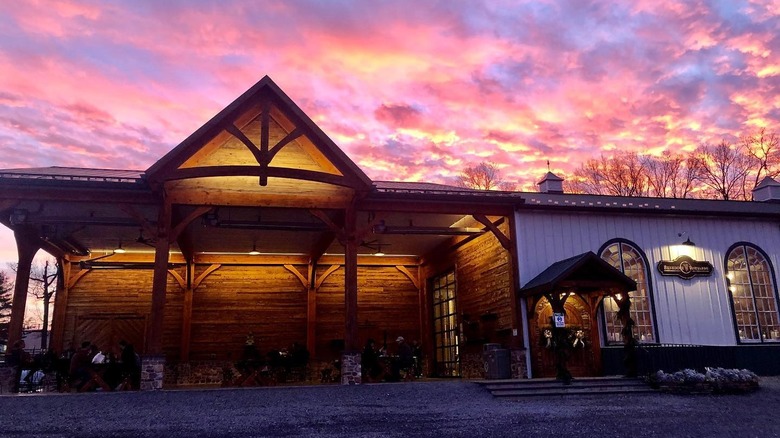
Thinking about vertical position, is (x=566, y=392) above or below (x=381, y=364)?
below

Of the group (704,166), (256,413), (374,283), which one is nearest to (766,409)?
(256,413)

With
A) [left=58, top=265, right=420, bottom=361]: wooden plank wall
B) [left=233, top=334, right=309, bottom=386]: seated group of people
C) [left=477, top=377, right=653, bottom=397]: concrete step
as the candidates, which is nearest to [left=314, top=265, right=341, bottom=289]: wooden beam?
[left=58, top=265, right=420, bottom=361]: wooden plank wall

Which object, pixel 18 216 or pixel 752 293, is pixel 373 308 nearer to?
pixel 18 216

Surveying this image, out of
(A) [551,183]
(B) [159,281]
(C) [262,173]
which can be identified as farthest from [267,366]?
(A) [551,183]

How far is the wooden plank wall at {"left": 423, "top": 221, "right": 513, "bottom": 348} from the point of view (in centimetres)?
1644

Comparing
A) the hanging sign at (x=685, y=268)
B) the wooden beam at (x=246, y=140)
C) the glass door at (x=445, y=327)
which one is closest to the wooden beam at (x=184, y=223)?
the wooden beam at (x=246, y=140)

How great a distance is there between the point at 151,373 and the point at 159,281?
2078 mm

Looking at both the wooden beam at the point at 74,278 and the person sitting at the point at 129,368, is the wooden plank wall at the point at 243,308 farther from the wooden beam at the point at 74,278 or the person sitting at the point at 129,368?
the person sitting at the point at 129,368

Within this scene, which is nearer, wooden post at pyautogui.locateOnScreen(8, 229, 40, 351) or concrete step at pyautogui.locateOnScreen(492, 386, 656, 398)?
concrete step at pyautogui.locateOnScreen(492, 386, 656, 398)

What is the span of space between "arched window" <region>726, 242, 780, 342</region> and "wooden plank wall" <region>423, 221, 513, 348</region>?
23.0 ft

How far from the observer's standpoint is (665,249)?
56.7ft

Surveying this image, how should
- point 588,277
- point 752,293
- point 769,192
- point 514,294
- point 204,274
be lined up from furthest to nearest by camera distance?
1. point 204,274
2. point 769,192
3. point 752,293
4. point 514,294
5. point 588,277

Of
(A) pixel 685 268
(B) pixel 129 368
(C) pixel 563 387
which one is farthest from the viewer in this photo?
(A) pixel 685 268

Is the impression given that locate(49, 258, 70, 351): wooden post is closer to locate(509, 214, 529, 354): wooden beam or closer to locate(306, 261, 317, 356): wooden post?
locate(306, 261, 317, 356): wooden post
